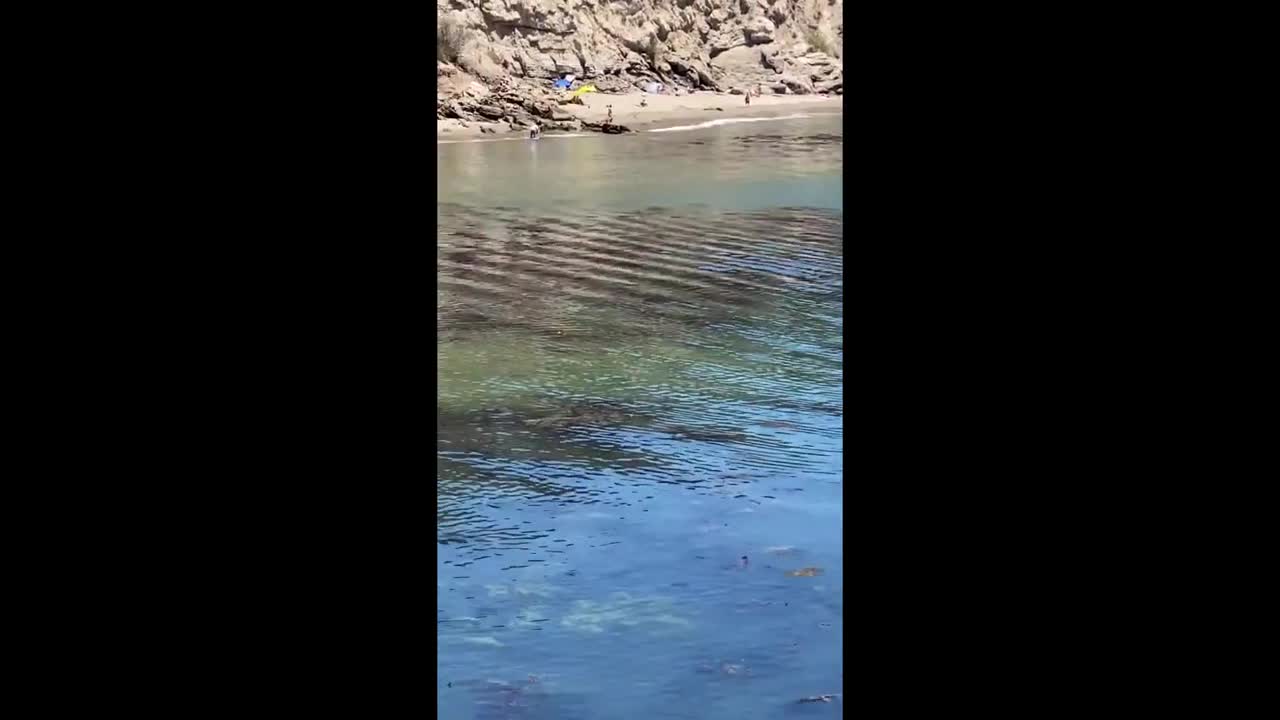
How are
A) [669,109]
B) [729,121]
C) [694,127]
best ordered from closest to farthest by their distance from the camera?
[694,127] → [729,121] → [669,109]

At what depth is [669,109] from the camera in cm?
3450

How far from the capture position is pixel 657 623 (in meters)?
4.98

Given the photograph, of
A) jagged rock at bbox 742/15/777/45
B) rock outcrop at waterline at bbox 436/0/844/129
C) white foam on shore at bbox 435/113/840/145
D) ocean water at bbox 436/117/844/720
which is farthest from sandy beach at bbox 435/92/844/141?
ocean water at bbox 436/117/844/720

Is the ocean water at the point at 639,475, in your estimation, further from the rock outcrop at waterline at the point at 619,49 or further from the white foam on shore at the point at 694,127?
the rock outcrop at waterline at the point at 619,49

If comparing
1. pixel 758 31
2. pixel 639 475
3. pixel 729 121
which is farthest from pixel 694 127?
pixel 639 475

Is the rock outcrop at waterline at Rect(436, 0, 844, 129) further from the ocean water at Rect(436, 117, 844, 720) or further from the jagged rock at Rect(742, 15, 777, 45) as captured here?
the ocean water at Rect(436, 117, 844, 720)

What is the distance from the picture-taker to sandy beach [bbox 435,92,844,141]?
2839cm

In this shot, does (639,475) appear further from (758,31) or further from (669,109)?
(758,31)

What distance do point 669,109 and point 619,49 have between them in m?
4.64

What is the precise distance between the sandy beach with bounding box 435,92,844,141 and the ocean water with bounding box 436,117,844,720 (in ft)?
44.3
